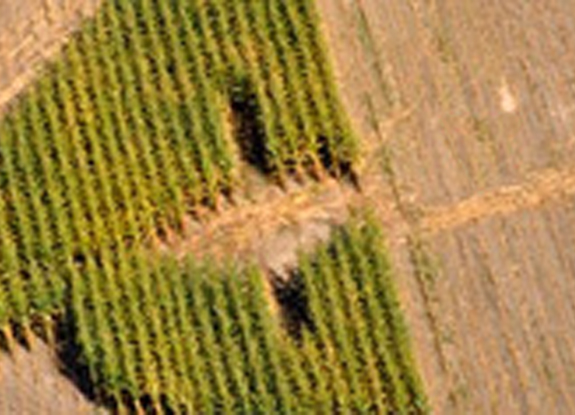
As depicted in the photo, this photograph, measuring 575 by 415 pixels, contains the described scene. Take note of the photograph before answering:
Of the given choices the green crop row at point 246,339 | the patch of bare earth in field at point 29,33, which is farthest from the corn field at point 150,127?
the green crop row at point 246,339

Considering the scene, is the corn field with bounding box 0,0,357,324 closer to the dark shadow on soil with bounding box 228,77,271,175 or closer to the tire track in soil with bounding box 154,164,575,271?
the dark shadow on soil with bounding box 228,77,271,175

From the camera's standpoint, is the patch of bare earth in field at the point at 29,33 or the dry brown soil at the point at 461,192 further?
the patch of bare earth in field at the point at 29,33

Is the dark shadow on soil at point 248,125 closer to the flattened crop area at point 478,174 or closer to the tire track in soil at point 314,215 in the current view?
the tire track in soil at point 314,215

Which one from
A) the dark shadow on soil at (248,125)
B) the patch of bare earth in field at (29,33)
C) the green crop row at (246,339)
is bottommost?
the green crop row at (246,339)

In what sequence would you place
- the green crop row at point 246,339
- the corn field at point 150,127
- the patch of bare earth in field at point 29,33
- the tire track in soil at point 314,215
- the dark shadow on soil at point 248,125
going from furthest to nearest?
the patch of bare earth in field at point 29,33
the dark shadow on soil at point 248,125
the tire track in soil at point 314,215
the corn field at point 150,127
the green crop row at point 246,339

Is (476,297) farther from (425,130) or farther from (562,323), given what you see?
(425,130)

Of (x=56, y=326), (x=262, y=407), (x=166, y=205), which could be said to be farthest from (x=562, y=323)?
(x=56, y=326)

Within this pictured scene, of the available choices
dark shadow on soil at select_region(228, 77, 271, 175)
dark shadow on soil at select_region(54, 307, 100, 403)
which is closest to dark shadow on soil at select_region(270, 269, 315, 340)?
dark shadow on soil at select_region(228, 77, 271, 175)
